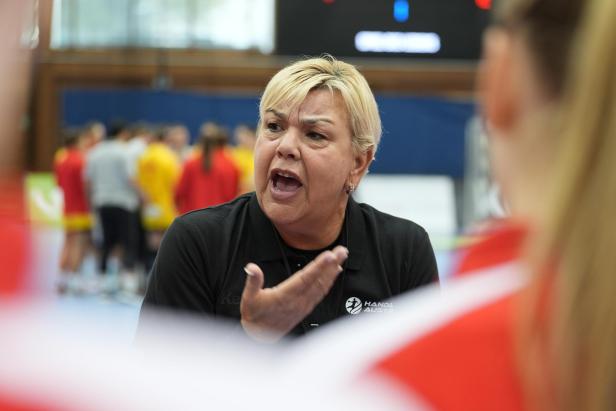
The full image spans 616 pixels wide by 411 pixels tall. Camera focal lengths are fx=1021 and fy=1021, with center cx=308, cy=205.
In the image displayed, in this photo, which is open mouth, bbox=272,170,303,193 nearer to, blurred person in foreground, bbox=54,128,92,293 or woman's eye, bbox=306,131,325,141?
woman's eye, bbox=306,131,325,141

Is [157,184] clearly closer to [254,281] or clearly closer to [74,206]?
[74,206]

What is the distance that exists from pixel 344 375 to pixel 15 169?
287 millimetres

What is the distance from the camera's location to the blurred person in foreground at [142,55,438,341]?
2461 mm

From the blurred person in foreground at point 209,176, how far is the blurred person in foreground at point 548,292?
9274 millimetres

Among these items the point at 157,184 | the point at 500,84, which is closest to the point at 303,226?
the point at 500,84

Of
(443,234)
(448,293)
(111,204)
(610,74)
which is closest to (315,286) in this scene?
(448,293)

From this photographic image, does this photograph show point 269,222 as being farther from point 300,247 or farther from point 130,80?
point 130,80

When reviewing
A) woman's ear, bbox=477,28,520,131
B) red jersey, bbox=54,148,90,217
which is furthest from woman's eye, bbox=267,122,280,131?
red jersey, bbox=54,148,90,217

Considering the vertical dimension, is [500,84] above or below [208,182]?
above

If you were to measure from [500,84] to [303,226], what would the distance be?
172cm

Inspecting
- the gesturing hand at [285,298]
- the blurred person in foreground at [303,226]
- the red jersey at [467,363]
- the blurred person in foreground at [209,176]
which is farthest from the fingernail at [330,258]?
the blurred person in foreground at [209,176]

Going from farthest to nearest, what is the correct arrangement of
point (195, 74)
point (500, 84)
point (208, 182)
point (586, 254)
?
point (195, 74) → point (208, 182) → point (500, 84) → point (586, 254)

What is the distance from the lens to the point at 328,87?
263 centimetres

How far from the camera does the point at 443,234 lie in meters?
13.6
